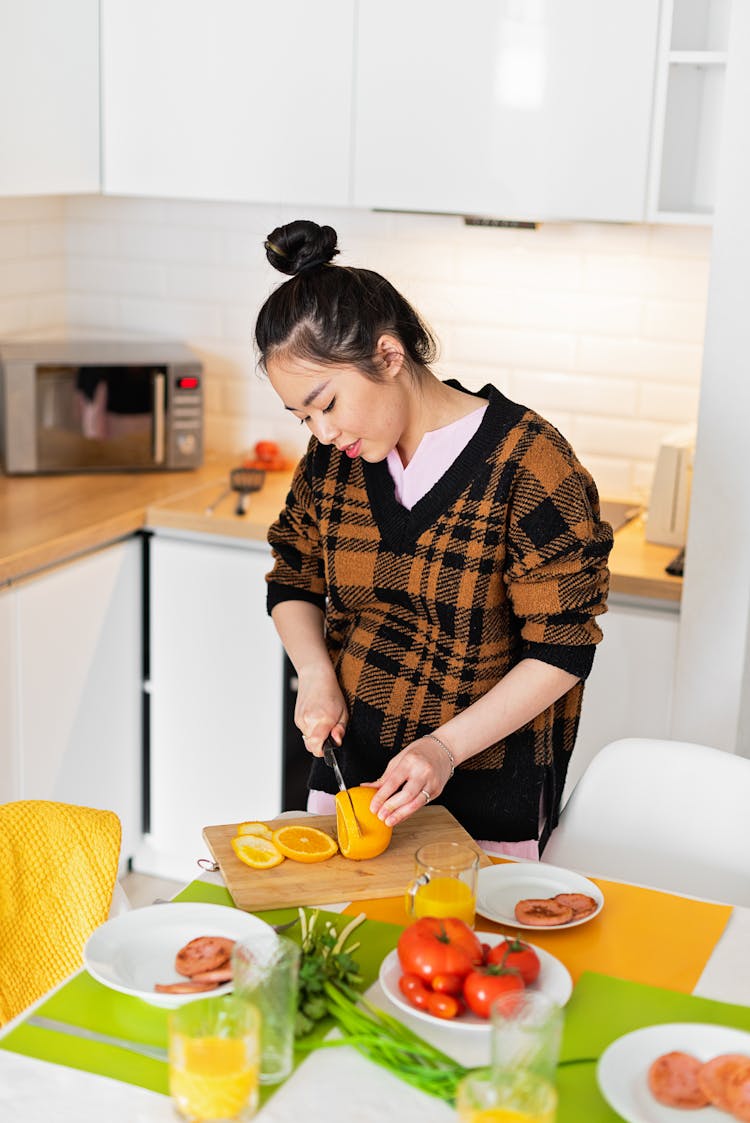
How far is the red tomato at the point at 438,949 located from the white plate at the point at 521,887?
0.59 feet

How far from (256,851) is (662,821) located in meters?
0.66

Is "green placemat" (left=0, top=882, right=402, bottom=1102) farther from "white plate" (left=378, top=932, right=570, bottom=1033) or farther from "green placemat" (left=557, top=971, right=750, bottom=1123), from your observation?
"green placemat" (left=557, top=971, right=750, bottom=1123)

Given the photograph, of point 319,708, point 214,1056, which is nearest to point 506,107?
point 319,708

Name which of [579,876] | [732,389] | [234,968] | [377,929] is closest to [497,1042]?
[234,968]

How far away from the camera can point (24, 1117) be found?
127cm

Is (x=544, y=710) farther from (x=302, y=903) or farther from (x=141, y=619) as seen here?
(x=141, y=619)

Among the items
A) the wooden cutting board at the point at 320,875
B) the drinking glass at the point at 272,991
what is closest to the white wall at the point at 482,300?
the wooden cutting board at the point at 320,875

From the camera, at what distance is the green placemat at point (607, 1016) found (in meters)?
1.34

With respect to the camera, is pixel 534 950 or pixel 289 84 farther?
pixel 289 84

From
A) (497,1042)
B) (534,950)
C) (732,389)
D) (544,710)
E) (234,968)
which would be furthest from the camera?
(732,389)

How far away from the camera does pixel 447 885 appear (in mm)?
1521

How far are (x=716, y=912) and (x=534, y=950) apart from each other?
0.31m

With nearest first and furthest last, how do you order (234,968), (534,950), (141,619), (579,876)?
(234,968) → (534,950) → (579,876) → (141,619)

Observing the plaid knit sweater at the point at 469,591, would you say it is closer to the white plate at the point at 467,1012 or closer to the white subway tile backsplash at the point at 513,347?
the white plate at the point at 467,1012
